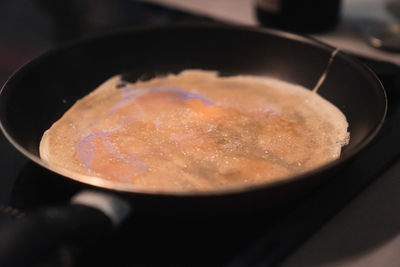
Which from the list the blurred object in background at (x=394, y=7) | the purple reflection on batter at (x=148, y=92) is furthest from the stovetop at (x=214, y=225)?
the blurred object in background at (x=394, y=7)

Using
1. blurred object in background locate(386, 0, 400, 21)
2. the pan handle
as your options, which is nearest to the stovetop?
the pan handle

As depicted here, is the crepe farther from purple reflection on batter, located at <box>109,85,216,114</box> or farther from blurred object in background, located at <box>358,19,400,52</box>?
blurred object in background, located at <box>358,19,400,52</box>

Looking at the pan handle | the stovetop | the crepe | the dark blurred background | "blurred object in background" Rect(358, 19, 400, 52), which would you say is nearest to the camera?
the pan handle

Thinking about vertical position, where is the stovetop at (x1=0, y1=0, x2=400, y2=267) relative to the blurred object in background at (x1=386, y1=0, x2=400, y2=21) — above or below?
below

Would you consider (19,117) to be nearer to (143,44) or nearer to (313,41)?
(143,44)

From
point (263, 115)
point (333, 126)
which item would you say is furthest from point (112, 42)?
point (333, 126)

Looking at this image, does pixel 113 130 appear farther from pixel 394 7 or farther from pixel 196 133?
pixel 394 7
